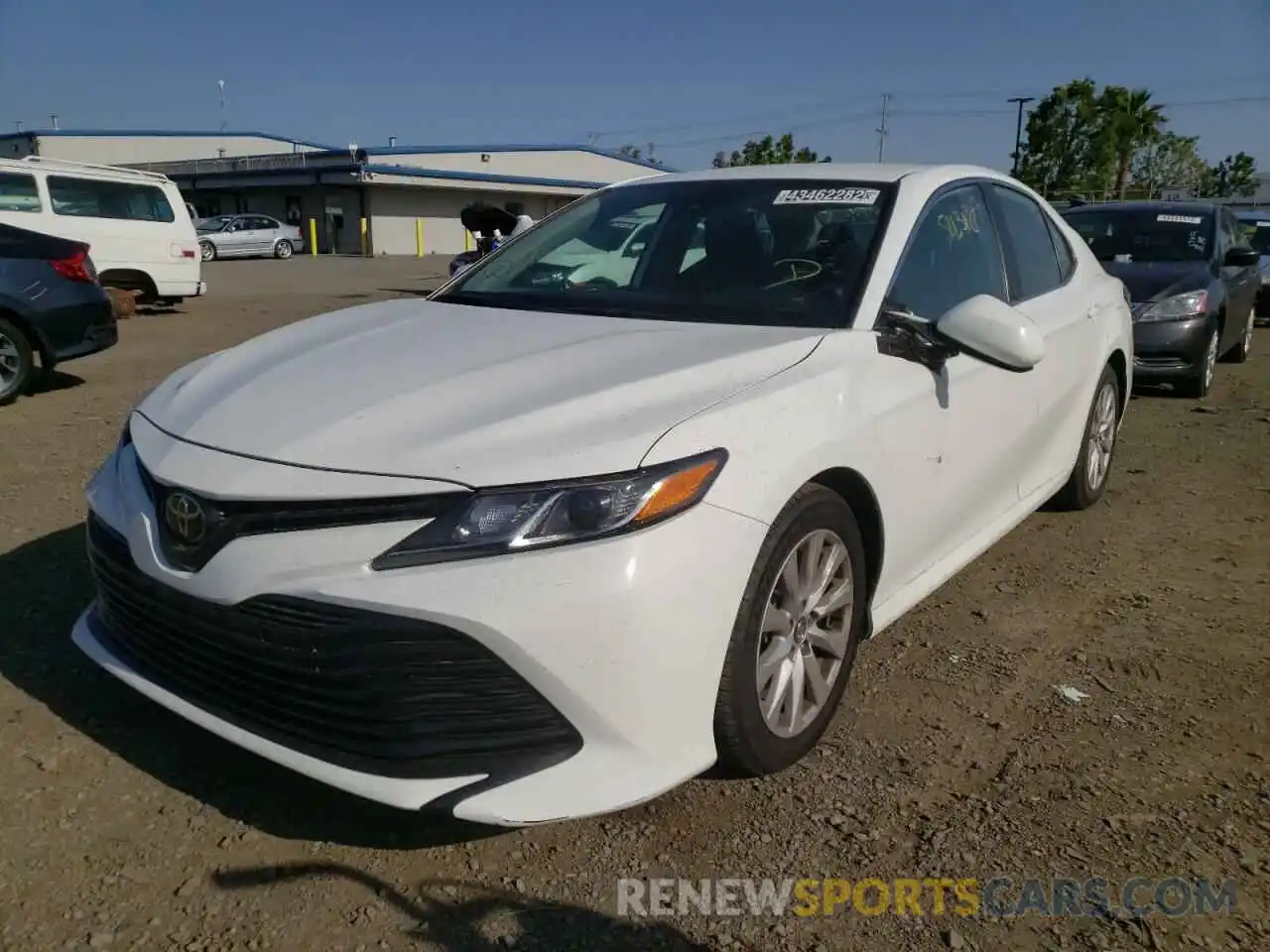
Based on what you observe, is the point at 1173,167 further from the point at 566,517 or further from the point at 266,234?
the point at 566,517

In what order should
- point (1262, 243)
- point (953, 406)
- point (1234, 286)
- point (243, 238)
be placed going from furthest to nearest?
point (243, 238) < point (1262, 243) < point (1234, 286) < point (953, 406)

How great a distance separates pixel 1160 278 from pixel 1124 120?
43883 millimetres

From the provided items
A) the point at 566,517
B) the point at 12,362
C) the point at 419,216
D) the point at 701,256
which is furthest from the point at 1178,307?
the point at 419,216

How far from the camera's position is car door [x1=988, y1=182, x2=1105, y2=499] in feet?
12.7

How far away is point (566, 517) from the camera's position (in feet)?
6.81

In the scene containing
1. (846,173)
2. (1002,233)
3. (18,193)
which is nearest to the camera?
(846,173)

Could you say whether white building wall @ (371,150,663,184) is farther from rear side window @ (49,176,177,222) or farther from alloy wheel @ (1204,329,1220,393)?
alloy wheel @ (1204,329,1220,393)

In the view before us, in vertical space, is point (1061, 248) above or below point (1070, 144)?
below

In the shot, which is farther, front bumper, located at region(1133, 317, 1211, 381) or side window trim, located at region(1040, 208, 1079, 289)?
front bumper, located at region(1133, 317, 1211, 381)

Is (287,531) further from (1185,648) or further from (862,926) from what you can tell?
(1185,648)

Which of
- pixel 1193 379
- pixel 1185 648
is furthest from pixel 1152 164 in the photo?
pixel 1185 648

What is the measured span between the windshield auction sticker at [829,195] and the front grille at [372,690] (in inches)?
79.5

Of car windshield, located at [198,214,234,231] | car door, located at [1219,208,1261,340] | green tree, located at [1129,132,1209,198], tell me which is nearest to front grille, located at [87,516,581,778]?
car door, located at [1219,208,1261,340]

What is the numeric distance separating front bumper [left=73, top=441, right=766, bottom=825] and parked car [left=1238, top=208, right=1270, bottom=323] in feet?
45.0
